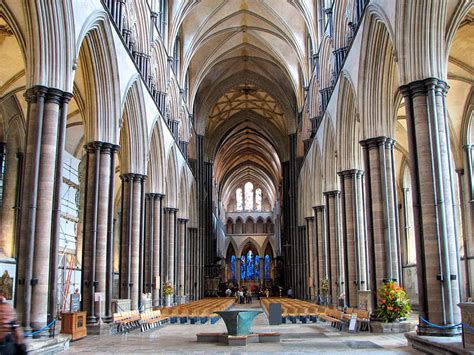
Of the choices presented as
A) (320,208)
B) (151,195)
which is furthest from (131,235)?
(320,208)

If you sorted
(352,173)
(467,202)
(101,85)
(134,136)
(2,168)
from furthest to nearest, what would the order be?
(467,202) < (2,168) < (134,136) < (352,173) < (101,85)

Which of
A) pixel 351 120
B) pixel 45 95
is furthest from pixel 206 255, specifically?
pixel 45 95

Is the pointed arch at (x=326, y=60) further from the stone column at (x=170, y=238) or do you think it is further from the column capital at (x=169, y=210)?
the stone column at (x=170, y=238)

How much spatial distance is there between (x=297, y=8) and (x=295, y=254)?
18.0m

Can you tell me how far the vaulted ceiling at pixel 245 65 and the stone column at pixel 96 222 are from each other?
14045 millimetres

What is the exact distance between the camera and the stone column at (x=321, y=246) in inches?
1105

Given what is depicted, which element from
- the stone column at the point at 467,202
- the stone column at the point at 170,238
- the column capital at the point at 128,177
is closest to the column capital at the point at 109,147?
the column capital at the point at 128,177

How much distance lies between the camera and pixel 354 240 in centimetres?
1923

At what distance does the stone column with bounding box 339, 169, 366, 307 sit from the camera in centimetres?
1908

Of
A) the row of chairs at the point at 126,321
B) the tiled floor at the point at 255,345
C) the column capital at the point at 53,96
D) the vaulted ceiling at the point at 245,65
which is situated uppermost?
the vaulted ceiling at the point at 245,65

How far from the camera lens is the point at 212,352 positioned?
34.4 ft

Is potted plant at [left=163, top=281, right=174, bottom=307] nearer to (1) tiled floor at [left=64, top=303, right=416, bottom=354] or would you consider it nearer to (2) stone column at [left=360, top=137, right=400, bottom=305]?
(1) tiled floor at [left=64, top=303, right=416, bottom=354]

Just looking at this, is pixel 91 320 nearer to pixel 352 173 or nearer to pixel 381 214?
pixel 381 214

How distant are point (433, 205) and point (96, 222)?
9.43 meters
